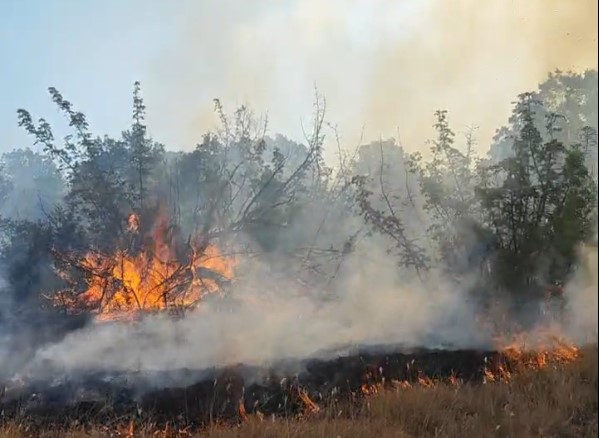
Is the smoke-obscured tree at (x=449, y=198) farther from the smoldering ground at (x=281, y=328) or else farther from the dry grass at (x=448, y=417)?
the dry grass at (x=448, y=417)

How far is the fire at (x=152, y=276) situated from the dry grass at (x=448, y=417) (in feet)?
9.87

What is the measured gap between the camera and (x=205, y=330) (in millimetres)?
7117

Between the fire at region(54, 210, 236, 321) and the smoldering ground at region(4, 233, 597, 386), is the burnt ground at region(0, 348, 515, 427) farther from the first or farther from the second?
the fire at region(54, 210, 236, 321)

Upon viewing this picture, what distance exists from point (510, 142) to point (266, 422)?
18.0 ft

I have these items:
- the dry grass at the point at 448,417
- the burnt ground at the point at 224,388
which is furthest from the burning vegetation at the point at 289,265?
the dry grass at the point at 448,417

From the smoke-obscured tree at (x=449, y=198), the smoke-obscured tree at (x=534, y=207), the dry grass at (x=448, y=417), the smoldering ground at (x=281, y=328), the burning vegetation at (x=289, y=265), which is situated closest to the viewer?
the dry grass at (x=448, y=417)

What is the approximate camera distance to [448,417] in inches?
187

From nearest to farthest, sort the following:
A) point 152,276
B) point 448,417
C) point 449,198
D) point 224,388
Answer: point 448,417
point 224,388
point 152,276
point 449,198

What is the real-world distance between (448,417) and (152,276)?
Result: 438cm

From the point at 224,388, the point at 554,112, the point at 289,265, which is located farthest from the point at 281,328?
the point at 554,112

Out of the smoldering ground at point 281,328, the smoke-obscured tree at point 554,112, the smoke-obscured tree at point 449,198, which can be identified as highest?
the smoke-obscured tree at point 554,112

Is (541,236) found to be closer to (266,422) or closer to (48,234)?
(266,422)

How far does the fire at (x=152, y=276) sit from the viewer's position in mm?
7883

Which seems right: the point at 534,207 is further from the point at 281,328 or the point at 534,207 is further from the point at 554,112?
the point at 281,328
